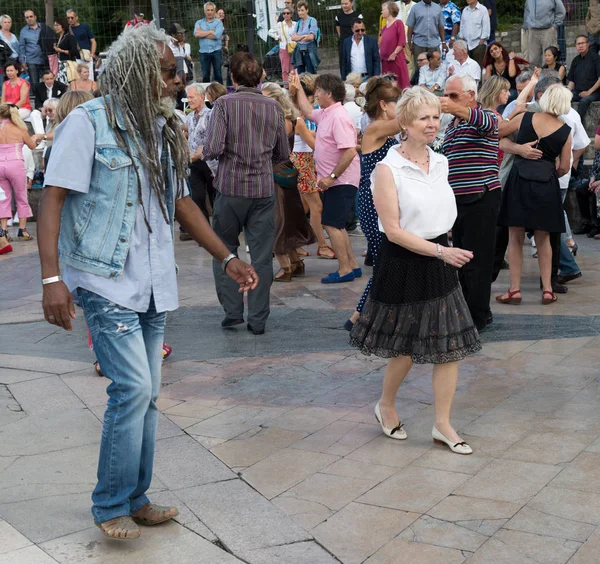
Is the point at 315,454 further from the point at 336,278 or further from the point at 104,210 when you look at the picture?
the point at 336,278

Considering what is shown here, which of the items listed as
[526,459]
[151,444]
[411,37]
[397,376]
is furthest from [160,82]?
[411,37]

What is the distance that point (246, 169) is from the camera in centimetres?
753

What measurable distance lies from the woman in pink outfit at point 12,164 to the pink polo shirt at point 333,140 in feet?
15.4

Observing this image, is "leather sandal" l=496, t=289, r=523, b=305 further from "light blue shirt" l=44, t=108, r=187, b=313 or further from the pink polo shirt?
"light blue shirt" l=44, t=108, r=187, b=313

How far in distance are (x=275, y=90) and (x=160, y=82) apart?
548cm

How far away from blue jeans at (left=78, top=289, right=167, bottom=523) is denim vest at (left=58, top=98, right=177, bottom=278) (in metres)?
0.14

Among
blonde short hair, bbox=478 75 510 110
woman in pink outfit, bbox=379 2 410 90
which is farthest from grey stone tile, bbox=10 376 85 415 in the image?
woman in pink outfit, bbox=379 2 410 90

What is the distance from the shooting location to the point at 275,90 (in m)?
9.08

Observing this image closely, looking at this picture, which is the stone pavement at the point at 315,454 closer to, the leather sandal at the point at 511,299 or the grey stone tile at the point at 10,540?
the grey stone tile at the point at 10,540

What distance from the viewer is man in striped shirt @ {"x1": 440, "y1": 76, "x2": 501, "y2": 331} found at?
6809mm

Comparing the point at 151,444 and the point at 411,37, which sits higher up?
the point at 411,37

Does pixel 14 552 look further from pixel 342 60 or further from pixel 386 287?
pixel 342 60

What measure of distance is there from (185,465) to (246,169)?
336cm

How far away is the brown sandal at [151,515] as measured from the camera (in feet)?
12.9
